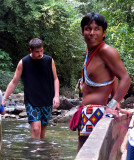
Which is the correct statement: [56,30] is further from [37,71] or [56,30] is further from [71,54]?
[37,71]

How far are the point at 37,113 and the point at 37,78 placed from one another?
61 cm

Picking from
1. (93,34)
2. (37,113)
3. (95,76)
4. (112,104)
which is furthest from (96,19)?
(37,113)

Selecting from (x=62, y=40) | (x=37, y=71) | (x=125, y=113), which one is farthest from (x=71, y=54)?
(x=125, y=113)

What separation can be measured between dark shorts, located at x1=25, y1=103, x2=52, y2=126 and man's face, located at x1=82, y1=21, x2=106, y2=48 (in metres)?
2.89

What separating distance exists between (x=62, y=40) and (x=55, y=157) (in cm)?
2271

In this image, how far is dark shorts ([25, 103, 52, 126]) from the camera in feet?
21.9

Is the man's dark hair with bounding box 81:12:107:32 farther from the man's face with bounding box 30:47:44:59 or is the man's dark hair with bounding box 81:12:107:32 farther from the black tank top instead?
the black tank top

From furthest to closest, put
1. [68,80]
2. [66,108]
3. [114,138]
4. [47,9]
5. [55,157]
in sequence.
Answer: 1. [68,80]
2. [47,9]
3. [66,108]
4. [55,157]
5. [114,138]

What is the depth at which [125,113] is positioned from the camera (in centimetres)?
434

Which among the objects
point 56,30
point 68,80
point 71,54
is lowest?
point 68,80

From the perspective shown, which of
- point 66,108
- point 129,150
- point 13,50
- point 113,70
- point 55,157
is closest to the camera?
point 129,150

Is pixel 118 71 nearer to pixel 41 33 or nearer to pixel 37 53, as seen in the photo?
pixel 37 53

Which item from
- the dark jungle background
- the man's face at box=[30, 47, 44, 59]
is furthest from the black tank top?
the dark jungle background

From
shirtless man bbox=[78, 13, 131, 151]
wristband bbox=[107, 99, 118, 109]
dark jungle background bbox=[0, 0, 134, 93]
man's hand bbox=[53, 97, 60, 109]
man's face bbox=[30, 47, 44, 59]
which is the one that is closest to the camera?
wristband bbox=[107, 99, 118, 109]
